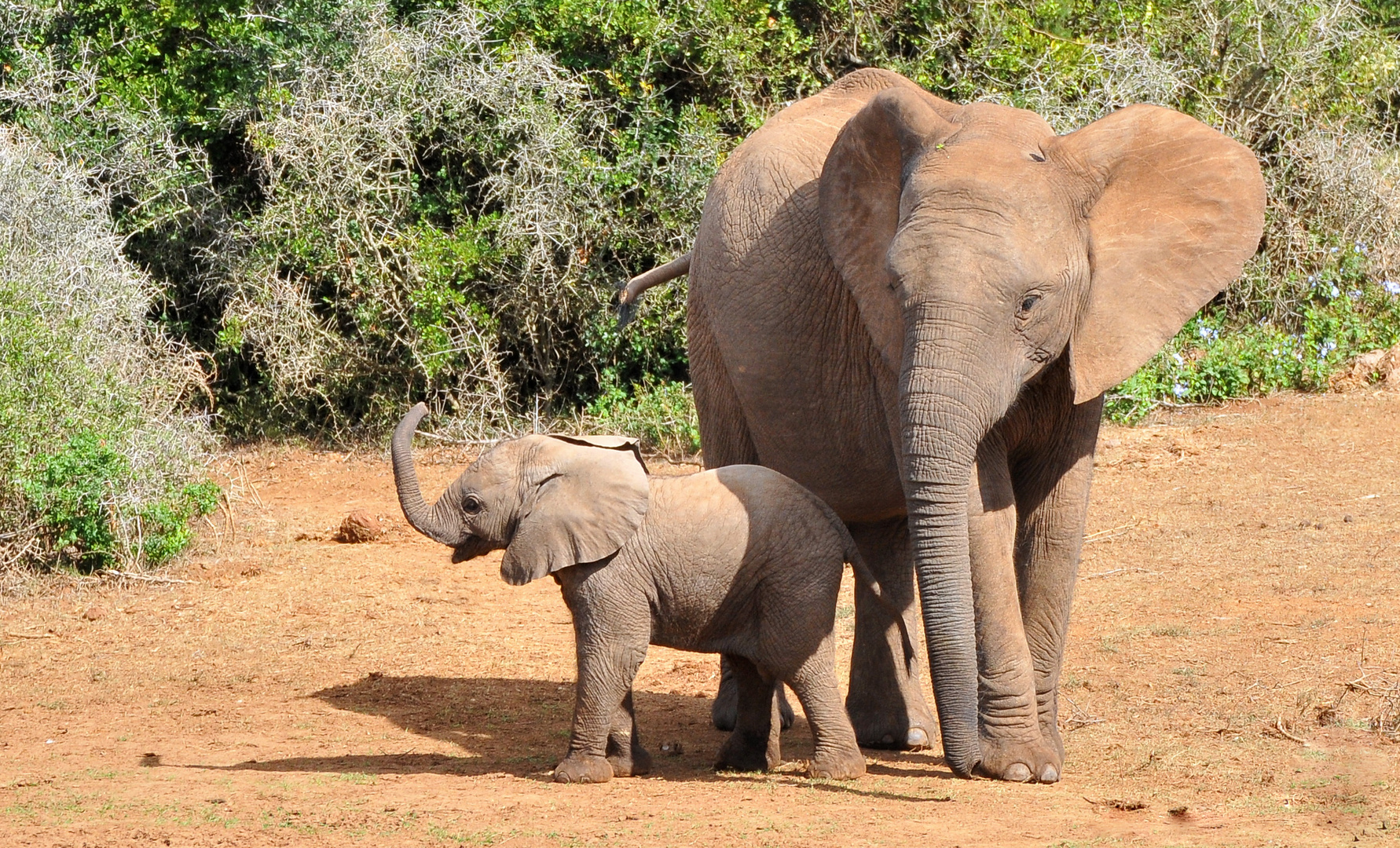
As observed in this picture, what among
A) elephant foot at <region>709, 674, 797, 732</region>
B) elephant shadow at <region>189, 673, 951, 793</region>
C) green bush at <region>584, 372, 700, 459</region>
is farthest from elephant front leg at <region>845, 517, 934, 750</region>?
green bush at <region>584, 372, 700, 459</region>

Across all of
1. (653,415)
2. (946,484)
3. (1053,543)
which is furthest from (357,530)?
(946,484)

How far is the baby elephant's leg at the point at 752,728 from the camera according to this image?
6.37 m

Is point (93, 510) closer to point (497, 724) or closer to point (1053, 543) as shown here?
point (497, 724)

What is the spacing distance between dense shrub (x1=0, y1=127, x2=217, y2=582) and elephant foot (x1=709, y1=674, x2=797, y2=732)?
4.19 m

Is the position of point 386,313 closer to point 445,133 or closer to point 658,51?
point 445,133

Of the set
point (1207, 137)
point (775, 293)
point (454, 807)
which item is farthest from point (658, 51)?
point (454, 807)

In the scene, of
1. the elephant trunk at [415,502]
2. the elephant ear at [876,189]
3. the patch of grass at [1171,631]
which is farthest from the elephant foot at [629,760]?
the patch of grass at [1171,631]

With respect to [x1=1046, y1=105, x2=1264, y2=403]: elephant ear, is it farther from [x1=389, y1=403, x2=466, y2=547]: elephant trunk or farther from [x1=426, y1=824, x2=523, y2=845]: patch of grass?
[x1=426, y1=824, x2=523, y2=845]: patch of grass

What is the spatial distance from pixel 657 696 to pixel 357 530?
3712mm

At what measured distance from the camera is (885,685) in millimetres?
7109

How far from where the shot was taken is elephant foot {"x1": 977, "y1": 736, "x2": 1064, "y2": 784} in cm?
596

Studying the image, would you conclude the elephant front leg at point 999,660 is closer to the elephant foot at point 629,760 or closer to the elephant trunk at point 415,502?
the elephant foot at point 629,760

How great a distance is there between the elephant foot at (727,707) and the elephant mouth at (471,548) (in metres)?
1.45

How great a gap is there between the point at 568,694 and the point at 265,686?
1465mm
